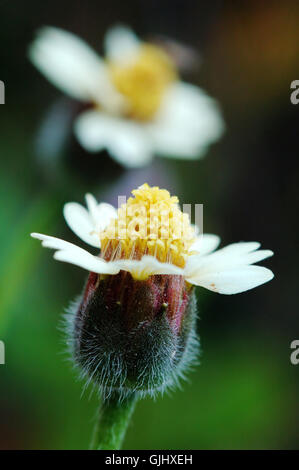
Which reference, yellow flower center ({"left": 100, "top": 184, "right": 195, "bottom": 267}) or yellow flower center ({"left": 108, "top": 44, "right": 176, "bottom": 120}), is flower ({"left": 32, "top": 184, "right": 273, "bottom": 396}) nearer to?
yellow flower center ({"left": 100, "top": 184, "right": 195, "bottom": 267})

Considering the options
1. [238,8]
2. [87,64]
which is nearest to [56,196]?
[87,64]

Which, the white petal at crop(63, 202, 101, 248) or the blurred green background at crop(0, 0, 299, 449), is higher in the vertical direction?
→ the blurred green background at crop(0, 0, 299, 449)

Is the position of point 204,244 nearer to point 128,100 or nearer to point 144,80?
point 128,100

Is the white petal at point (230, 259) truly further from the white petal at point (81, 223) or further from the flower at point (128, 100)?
the flower at point (128, 100)

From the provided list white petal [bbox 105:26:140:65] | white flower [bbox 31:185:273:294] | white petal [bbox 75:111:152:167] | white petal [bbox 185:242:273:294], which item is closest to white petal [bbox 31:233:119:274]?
white flower [bbox 31:185:273:294]

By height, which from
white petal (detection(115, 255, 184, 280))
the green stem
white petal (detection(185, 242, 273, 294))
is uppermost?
white petal (detection(185, 242, 273, 294))

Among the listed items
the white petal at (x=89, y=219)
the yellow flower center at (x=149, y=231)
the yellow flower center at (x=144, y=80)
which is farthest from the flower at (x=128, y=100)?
the yellow flower center at (x=149, y=231)
